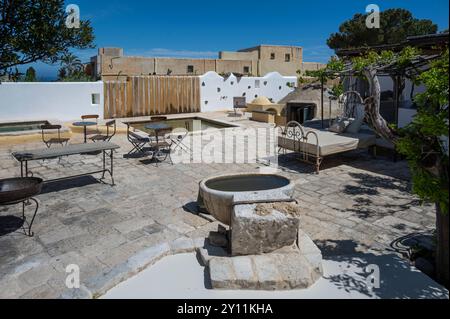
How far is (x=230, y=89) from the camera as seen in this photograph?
22.7 metres

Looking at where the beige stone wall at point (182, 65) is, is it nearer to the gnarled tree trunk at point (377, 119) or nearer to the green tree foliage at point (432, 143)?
the gnarled tree trunk at point (377, 119)

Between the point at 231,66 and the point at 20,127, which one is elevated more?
the point at 231,66

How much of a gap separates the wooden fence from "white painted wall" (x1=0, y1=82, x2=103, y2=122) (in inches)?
26.9

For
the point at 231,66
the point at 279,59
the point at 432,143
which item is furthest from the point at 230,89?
the point at 279,59

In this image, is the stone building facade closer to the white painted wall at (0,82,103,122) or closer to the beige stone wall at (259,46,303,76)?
the beige stone wall at (259,46,303,76)

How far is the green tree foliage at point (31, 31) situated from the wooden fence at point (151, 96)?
13.3 m

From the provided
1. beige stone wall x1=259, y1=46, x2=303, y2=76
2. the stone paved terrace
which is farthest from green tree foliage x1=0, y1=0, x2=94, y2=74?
beige stone wall x1=259, y1=46, x2=303, y2=76

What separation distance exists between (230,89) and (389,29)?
67.1ft

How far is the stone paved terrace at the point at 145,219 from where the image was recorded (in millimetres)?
4430

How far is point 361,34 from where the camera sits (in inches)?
1336

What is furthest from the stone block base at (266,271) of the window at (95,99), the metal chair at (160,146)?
the window at (95,99)

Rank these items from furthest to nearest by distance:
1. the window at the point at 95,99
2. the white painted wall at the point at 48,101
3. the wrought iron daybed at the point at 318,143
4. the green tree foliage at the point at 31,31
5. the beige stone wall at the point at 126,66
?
the beige stone wall at the point at 126,66 → the window at the point at 95,99 → the white painted wall at the point at 48,101 → the wrought iron daybed at the point at 318,143 → the green tree foliage at the point at 31,31

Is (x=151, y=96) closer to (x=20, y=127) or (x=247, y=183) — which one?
(x=20, y=127)

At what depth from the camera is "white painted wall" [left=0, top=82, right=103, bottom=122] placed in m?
15.5
